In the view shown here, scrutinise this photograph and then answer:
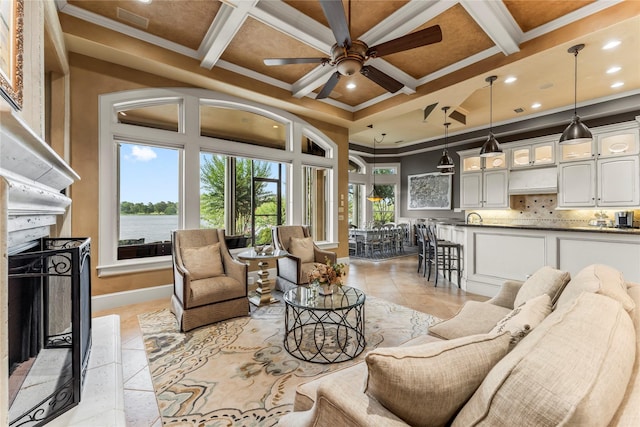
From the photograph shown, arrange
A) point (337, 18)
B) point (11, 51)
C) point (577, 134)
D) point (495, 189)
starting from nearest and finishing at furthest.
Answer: point (11, 51) → point (337, 18) → point (577, 134) → point (495, 189)

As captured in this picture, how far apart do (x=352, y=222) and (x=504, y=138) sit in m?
5.14

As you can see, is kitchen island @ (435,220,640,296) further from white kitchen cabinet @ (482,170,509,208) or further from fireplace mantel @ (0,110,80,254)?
fireplace mantel @ (0,110,80,254)

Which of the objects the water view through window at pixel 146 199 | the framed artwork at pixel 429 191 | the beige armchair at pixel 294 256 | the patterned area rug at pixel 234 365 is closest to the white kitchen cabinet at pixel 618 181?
the framed artwork at pixel 429 191

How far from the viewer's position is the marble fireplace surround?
966 millimetres

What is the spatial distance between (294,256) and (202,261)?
4.13 feet

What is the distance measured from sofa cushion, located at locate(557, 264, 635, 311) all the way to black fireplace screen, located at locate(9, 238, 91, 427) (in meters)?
2.60

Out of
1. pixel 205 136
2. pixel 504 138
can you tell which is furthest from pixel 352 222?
pixel 205 136

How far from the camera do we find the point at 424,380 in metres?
0.80

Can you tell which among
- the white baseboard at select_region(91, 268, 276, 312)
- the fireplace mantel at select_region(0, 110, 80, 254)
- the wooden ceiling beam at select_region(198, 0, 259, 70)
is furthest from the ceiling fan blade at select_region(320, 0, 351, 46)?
the white baseboard at select_region(91, 268, 276, 312)

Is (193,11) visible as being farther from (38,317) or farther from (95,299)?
(95,299)

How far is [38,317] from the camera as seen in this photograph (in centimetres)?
203

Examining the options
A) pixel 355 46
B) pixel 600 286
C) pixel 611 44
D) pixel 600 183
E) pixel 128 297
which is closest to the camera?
pixel 600 286

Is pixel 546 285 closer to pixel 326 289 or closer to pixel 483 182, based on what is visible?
pixel 326 289

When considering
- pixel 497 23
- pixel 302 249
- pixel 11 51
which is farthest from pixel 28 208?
pixel 497 23
